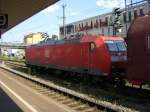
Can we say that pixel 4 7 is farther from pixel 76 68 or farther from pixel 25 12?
pixel 76 68

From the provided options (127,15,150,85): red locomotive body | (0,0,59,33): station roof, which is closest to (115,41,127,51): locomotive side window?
(0,0,59,33): station roof

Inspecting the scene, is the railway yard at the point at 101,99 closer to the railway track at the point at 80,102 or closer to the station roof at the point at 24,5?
the railway track at the point at 80,102

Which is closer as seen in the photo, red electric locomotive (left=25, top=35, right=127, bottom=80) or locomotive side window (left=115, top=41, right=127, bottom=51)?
red electric locomotive (left=25, top=35, right=127, bottom=80)

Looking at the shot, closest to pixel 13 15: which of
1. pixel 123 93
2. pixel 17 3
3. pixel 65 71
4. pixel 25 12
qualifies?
pixel 25 12

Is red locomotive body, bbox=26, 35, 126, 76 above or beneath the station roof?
beneath

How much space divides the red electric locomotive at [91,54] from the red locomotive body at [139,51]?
5.54m

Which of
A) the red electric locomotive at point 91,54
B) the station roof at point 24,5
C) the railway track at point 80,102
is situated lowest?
the railway track at point 80,102

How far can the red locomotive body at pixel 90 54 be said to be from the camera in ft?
73.6

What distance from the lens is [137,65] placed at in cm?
1598

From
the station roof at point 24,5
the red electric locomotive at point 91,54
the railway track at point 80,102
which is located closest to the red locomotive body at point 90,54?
the red electric locomotive at point 91,54

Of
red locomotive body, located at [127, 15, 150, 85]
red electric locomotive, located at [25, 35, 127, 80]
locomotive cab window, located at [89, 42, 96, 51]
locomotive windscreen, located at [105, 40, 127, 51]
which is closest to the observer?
red locomotive body, located at [127, 15, 150, 85]

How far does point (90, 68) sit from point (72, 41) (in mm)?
4298

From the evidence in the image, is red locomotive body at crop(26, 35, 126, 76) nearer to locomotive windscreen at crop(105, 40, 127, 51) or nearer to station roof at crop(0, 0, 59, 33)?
locomotive windscreen at crop(105, 40, 127, 51)

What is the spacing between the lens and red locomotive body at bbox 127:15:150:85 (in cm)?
1533
